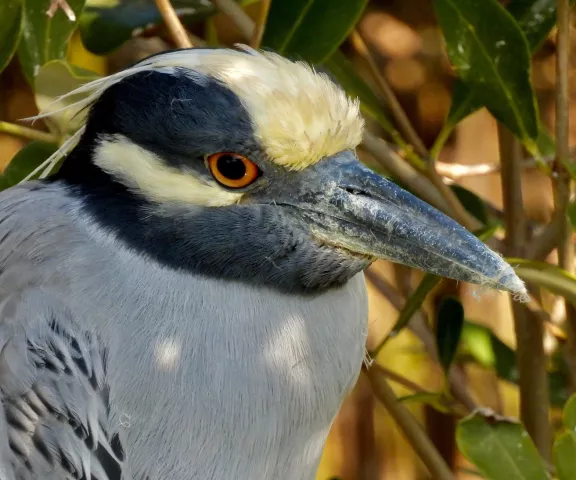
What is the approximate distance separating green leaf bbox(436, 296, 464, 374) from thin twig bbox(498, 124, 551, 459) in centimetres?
20

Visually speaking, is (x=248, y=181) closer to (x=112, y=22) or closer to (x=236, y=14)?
(x=236, y=14)

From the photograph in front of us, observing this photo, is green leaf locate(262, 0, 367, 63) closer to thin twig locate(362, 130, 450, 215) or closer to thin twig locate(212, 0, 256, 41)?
thin twig locate(212, 0, 256, 41)

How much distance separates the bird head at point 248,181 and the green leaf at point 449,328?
548 mm

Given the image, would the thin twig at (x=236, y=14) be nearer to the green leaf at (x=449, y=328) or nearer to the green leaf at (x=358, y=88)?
the green leaf at (x=358, y=88)

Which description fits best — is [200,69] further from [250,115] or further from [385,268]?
[385,268]

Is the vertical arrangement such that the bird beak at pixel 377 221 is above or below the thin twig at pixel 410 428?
above

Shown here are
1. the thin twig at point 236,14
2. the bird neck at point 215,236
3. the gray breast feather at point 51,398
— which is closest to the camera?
the gray breast feather at point 51,398

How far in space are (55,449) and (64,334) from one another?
207 mm

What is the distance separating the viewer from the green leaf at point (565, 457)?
187 centimetres

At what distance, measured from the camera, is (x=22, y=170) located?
7.63 ft

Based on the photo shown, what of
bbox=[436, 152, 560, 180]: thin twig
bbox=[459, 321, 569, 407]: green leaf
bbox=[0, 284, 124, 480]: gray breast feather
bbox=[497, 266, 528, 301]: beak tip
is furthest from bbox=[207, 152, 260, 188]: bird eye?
bbox=[459, 321, 569, 407]: green leaf

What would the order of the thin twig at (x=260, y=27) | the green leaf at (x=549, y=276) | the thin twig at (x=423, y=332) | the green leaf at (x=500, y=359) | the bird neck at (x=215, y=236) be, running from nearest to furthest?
the bird neck at (x=215, y=236) → the green leaf at (x=549, y=276) → the thin twig at (x=260, y=27) → the thin twig at (x=423, y=332) → the green leaf at (x=500, y=359)

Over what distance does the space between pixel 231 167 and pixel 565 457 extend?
2.69 ft

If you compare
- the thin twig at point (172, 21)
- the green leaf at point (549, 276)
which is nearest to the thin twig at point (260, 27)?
the thin twig at point (172, 21)
